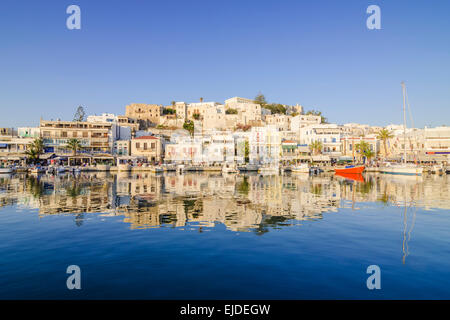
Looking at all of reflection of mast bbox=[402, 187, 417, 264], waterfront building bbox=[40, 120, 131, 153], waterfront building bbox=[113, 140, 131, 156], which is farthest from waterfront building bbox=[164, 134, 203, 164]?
reflection of mast bbox=[402, 187, 417, 264]

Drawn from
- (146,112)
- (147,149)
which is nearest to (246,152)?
(147,149)

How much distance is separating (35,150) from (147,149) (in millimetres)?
30689

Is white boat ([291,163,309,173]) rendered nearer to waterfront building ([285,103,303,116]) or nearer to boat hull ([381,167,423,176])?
boat hull ([381,167,423,176])

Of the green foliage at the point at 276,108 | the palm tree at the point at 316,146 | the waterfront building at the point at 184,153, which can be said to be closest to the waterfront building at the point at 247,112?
the green foliage at the point at 276,108

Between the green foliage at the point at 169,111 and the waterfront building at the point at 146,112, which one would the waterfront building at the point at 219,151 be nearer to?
the waterfront building at the point at 146,112

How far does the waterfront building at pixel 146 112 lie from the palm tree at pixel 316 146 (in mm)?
68827

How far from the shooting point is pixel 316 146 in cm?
8938

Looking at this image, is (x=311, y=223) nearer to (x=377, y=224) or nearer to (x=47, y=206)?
(x=377, y=224)

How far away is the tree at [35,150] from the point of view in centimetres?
8025

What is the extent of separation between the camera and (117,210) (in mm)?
20234

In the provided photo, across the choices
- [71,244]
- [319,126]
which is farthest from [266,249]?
[319,126]

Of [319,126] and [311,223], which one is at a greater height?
[319,126]

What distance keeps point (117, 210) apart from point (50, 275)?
38.0ft

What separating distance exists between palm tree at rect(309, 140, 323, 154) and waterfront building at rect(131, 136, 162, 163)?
48.0 meters
